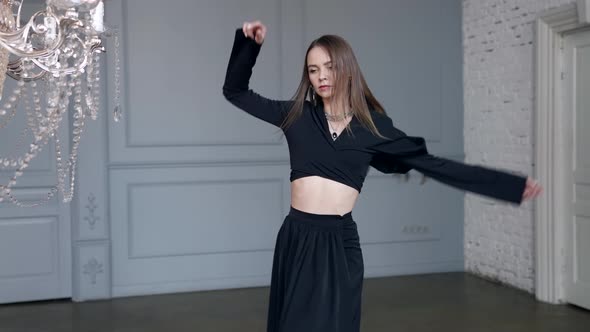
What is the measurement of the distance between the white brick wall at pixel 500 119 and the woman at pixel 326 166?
9.96 ft

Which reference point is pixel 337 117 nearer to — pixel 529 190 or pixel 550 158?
pixel 529 190

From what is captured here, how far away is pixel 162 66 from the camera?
543cm

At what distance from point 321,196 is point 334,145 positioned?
7.2 inches

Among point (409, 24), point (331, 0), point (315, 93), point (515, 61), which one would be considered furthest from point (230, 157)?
point (315, 93)

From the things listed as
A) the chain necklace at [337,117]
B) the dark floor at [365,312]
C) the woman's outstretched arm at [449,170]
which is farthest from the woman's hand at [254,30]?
the dark floor at [365,312]

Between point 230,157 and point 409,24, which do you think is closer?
point 230,157

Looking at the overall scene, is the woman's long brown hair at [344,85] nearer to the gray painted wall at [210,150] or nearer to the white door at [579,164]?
the white door at [579,164]

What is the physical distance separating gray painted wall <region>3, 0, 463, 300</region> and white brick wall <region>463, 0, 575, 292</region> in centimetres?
36

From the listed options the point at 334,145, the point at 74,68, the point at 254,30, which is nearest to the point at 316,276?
the point at 334,145

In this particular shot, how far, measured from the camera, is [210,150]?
556 cm

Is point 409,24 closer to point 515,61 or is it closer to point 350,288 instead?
point 515,61

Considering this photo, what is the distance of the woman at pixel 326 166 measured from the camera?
2441mm

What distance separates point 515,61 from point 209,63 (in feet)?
7.57

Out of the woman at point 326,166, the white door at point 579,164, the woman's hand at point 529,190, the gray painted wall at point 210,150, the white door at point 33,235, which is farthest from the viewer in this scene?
the gray painted wall at point 210,150
